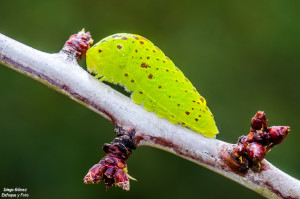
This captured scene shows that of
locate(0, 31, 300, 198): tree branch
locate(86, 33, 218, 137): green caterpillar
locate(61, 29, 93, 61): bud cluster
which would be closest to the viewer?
locate(0, 31, 300, 198): tree branch

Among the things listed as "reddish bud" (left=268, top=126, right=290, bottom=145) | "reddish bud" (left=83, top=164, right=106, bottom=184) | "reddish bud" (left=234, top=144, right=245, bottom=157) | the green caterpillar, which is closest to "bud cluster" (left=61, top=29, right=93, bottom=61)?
the green caterpillar

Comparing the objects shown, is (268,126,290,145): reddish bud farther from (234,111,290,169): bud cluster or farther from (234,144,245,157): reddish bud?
(234,144,245,157): reddish bud

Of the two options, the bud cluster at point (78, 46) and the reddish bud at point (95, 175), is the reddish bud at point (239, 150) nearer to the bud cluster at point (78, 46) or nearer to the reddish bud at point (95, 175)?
the reddish bud at point (95, 175)

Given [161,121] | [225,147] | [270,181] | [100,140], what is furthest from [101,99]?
[100,140]

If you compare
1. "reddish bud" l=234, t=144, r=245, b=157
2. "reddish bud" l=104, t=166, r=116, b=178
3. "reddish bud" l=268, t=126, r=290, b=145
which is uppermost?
"reddish bud" l=268, t=126, r=290, b=145

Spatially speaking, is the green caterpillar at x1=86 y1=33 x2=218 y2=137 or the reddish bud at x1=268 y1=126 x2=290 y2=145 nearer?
the reddish bud at x1=268 y1=126 x2=290 y2=145

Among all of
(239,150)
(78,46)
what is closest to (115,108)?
(78,46)
